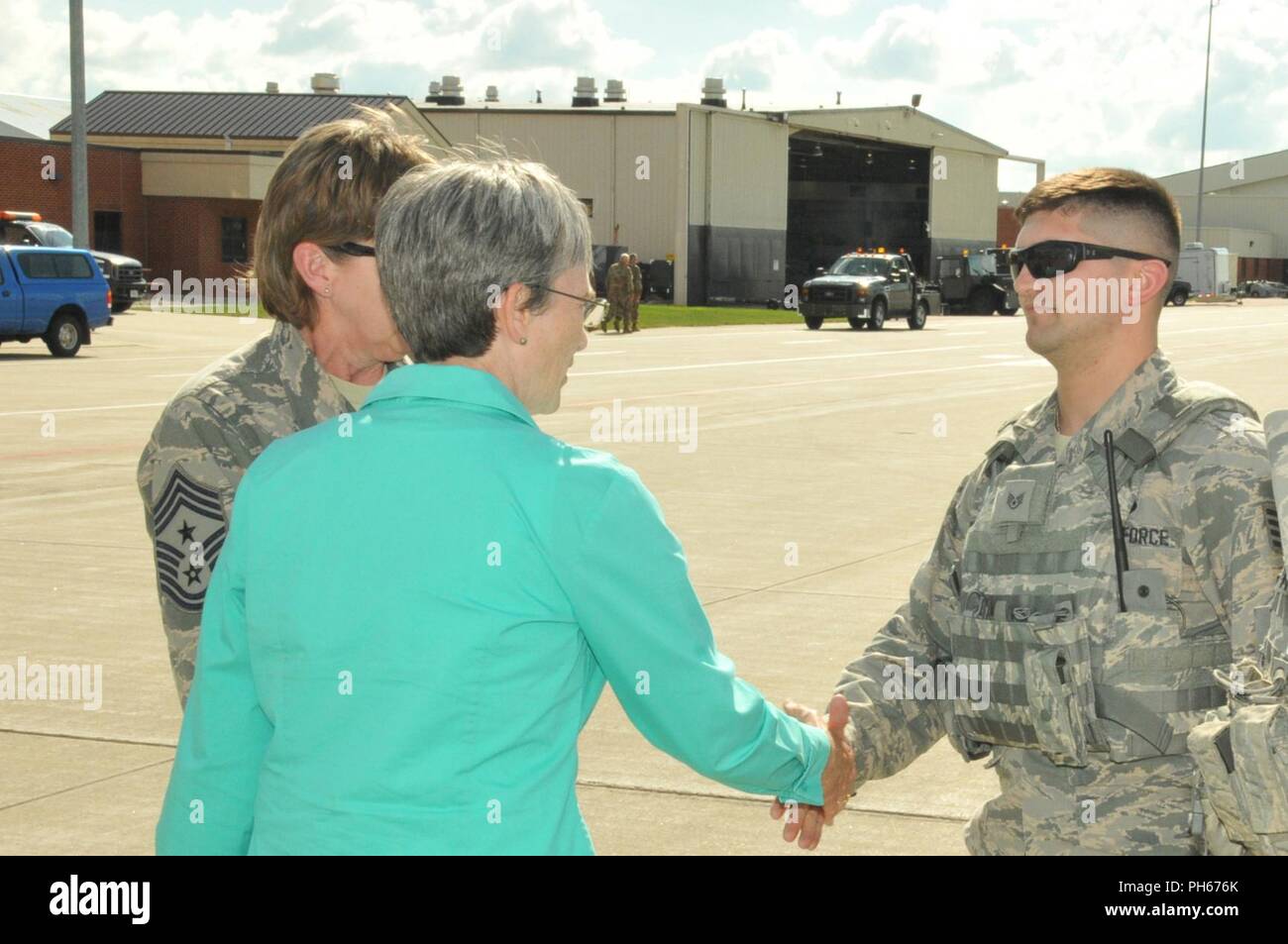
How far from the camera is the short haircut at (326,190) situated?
11.4 ft

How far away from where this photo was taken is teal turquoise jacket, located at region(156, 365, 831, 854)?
2.18m

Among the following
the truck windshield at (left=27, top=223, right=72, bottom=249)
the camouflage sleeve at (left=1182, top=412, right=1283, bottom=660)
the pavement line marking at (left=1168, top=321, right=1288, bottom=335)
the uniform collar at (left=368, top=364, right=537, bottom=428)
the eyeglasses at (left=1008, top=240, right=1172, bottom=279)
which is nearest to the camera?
the uniform collar at (left=368, top=364, right=537, bottom=428)

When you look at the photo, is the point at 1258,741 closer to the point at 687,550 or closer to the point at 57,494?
the point at 687,550

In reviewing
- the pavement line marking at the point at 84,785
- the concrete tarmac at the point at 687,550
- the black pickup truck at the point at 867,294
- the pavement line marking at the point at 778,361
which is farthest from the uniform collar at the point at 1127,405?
the black pickup truck at the point at 867,294

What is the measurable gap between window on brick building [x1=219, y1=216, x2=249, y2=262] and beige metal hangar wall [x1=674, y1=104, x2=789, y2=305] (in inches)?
574

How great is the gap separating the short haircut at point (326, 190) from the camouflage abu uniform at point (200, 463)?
23 centimetres

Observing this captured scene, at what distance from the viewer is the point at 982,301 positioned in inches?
2344

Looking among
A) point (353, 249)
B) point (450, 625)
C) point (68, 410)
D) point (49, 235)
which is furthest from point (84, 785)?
point (49, 235)

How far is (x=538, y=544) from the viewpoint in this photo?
2.19m

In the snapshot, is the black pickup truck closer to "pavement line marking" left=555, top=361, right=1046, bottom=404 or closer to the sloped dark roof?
"pavement line marking" left=555, top=361, right=1046, bottom=404

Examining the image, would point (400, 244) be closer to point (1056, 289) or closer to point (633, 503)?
point (633, 503)

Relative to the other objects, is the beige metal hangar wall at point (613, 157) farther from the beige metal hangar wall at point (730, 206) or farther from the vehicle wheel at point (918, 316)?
the vehicle wheel at point (918, 316)

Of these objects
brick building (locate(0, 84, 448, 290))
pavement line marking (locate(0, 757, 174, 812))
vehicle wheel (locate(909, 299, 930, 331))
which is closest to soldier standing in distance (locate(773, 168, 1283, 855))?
pavement line marking (locate(0, 757, 174, 812))

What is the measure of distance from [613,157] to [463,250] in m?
57.2
